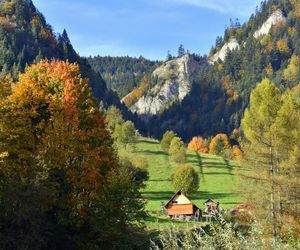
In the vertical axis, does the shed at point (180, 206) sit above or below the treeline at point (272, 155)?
below

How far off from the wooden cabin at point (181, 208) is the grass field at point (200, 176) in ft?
7.36

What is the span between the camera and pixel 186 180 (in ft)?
265

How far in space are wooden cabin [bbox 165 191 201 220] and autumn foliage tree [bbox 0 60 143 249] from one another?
32.9 meters

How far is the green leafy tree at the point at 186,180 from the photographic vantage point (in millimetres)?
80562

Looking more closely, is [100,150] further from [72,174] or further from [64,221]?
[64,221]

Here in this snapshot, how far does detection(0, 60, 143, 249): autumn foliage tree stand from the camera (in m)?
32.2

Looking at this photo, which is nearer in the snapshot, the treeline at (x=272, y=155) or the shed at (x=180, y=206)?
the treeline at (x=272, y=155)

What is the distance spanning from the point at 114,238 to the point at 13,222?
792 centimetres

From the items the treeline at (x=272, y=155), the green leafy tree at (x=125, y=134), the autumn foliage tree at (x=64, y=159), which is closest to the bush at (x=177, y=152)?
the green leafy tree at (x=125, y=134)

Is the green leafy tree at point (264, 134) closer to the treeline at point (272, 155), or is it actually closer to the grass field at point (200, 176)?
the treeline at point (272, 155)

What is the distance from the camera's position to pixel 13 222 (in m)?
29.2

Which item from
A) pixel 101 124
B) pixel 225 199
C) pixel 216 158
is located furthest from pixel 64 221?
pixel 216 158

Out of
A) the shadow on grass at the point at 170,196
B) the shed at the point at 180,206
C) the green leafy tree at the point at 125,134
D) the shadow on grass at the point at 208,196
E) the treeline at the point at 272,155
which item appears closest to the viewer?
the treeline at the point at 272,155

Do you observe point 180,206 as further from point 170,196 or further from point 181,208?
point 170,196
